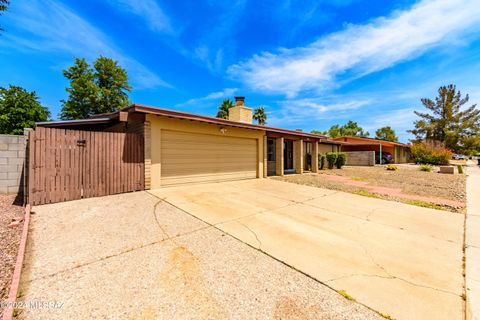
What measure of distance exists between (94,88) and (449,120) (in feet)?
180

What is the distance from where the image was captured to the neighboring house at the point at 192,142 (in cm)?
705

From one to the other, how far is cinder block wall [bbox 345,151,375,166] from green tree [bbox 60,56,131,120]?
3039cm

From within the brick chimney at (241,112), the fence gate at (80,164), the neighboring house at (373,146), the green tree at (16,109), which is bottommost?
the fence gate at (80,164)

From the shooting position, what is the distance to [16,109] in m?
21.7

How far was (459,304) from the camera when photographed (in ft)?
6.62

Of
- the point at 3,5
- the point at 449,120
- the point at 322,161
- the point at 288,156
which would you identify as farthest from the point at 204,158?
the point at 449,120

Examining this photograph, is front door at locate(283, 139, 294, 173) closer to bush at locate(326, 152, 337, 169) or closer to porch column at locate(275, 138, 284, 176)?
porch column at locate(275, 138, 284, 176)

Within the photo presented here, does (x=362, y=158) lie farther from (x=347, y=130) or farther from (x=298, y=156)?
(x=347, y=130)

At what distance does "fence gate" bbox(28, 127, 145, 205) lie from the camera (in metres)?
5.12

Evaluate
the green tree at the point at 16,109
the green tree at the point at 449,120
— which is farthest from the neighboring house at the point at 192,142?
the green tree at the point at 449,120

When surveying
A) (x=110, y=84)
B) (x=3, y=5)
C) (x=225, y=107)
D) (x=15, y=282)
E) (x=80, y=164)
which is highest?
(x=110, y=84)

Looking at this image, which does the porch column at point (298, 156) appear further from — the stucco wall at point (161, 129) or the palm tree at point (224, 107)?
the palm tree at point (224, 107)

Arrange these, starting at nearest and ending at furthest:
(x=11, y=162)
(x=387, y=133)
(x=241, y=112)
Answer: (x=11, y=162) → (x=241, y=112) → (x=387, y=133)

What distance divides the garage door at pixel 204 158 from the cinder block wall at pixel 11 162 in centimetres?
443
